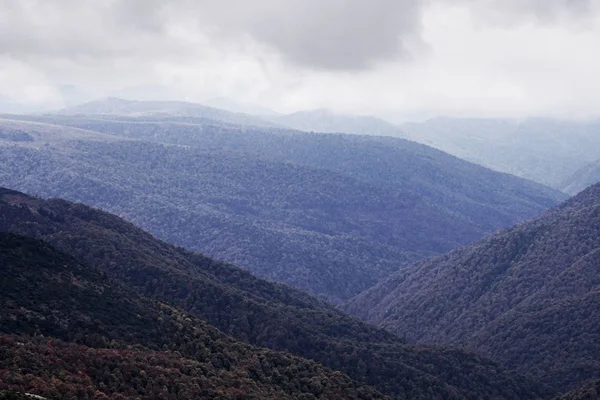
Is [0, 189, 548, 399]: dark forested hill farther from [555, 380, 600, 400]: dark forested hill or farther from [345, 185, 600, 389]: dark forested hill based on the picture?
[345, 185, 600, 389]: dark forested hill

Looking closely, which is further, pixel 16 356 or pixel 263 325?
pixel 263 325

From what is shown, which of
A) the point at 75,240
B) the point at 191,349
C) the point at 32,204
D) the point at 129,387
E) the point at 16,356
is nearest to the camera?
the point at 16,356

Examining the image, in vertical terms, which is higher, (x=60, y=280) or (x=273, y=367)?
(x=60, y=280)

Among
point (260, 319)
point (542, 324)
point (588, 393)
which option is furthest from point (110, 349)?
point (542, 324)

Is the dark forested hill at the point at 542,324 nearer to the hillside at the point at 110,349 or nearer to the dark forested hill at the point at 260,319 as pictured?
the dark forested hill at the point at 260,319

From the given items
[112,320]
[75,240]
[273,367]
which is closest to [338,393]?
[273,367]

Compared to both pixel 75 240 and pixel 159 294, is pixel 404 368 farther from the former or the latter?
pixel 75 240

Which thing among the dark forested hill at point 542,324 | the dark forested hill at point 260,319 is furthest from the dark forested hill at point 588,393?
the dark forested hill at point 542,324
